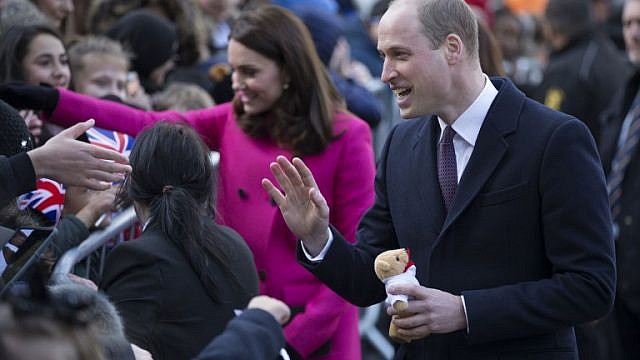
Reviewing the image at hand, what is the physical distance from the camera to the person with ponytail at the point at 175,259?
12.6 ft

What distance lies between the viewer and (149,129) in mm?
4168

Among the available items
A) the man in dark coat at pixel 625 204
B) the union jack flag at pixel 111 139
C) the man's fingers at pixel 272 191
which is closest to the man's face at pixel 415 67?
the man's fingers at pixel 272 191

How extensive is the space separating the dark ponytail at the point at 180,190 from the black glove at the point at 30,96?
80 cm

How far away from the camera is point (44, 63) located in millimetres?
5352

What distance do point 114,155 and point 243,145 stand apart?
4.97 feet

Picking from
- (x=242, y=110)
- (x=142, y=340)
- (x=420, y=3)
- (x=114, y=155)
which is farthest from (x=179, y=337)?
(x=242, y=110)

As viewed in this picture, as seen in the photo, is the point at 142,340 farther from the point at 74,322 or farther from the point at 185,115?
the point at 185,115

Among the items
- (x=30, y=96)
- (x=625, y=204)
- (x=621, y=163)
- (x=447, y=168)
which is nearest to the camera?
(x=447, y=168)

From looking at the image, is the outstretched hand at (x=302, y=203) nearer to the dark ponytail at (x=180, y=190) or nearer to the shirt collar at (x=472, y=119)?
the dark ponytail at (x=180, y=190)

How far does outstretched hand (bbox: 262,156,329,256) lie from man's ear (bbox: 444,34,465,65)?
0.61 metres

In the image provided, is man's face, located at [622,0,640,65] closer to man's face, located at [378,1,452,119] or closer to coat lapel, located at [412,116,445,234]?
coat lapel, located at [412,116,445,234]

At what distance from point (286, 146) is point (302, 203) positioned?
134cm

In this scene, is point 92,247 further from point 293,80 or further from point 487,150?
point 487,150

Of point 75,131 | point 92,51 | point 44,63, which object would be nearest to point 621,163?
point 92,51
